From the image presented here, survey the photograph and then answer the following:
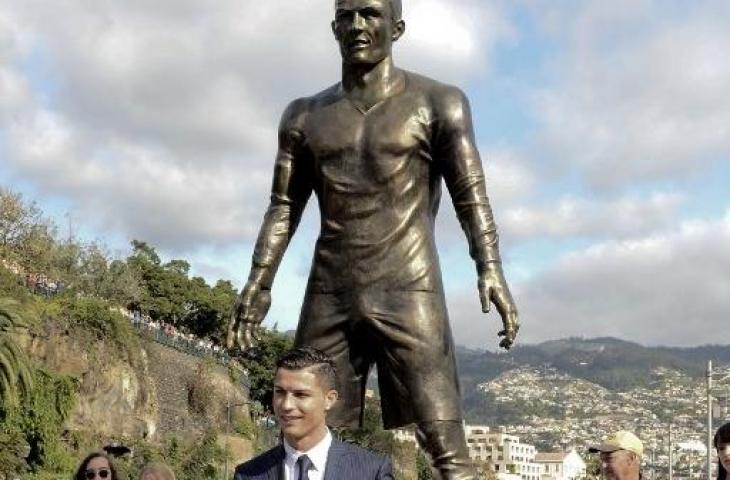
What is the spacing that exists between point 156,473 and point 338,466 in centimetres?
282

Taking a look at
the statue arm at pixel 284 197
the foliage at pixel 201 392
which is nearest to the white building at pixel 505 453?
the foliage at pixel 201 392

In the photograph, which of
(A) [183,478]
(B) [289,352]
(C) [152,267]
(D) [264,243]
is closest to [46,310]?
(A) [183,478]

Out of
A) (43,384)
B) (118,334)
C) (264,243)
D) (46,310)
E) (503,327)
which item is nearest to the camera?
(503,327)

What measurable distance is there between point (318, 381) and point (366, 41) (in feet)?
9.02

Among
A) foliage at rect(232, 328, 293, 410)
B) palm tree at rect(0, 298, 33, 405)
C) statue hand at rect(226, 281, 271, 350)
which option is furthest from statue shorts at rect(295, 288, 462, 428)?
foliage at rect(232, 328, 293, 410)

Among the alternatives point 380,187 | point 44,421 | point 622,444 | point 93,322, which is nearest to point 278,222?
point 380,187

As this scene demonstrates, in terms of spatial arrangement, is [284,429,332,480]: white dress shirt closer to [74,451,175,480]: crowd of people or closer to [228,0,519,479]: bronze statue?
[228,0,519,479]: bronze statue

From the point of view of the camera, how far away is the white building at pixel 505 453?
14950cm

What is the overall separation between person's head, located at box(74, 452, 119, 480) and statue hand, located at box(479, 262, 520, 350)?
79.9 inches

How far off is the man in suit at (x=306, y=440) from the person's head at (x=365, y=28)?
262 cm

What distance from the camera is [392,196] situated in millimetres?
6402

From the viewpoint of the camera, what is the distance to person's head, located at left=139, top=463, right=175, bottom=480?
6.65m

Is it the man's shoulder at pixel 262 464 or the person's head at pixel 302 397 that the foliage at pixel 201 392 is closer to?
the man's shoulder at pixel 262 464

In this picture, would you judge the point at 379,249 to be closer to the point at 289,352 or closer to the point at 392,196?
the point at 392,196
